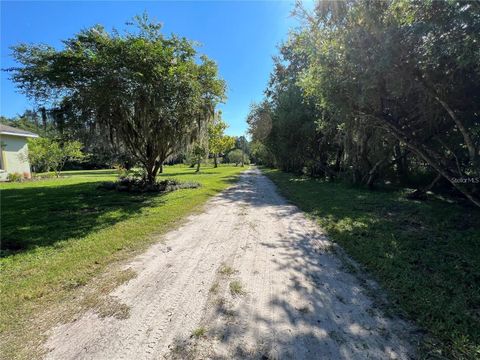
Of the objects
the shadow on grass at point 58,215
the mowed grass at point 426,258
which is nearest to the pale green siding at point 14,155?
the shadow on grass at point 58,215

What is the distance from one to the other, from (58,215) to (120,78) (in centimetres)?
425

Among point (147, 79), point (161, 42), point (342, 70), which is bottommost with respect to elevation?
point (342, 70)

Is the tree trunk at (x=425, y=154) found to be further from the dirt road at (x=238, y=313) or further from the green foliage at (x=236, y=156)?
the green foliage at (x=236, y=156)

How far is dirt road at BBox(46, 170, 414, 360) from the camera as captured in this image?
2.17 m

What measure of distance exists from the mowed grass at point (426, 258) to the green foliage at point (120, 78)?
18.8ft

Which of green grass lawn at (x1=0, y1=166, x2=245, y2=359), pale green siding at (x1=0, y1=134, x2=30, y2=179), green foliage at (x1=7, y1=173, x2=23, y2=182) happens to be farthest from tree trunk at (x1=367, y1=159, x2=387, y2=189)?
pale green siding at (x1=0, y1=134, x2=30, y2=179)

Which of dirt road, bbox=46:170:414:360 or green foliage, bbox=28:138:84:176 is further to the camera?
green foliage, bbox=28:138:84:176

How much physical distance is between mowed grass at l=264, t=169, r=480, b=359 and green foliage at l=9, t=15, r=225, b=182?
5.73m

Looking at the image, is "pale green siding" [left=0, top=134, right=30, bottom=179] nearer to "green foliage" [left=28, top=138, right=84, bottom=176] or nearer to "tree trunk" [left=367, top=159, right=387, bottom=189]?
"green foliage" [left=28, top=138, right=84, bottom=176]

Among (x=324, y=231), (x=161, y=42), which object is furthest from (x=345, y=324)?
(x=161, y=42)

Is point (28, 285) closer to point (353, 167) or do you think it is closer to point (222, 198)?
point (222, 198)

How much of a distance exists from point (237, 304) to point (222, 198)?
7.27 m

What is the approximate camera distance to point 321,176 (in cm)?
2073

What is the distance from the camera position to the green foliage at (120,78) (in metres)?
7.56
